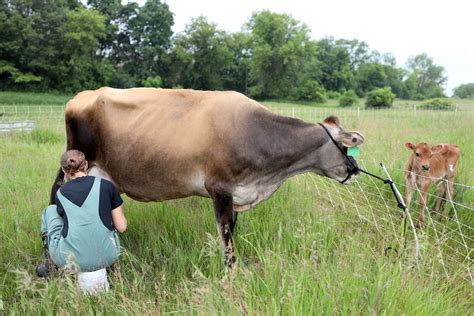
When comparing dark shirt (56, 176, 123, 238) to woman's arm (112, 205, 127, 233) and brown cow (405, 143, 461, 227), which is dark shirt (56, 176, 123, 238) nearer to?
woman's arm (112, 205, 127, 233)

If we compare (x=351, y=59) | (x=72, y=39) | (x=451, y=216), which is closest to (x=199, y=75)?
(x=72, y=39)

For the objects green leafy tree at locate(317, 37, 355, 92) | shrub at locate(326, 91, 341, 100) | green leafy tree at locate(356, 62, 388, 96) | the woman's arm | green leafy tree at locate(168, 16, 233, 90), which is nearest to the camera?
the woman's arm

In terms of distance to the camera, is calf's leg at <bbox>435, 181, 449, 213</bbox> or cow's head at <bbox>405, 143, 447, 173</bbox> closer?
calf's leg at <bbox>435, 181, 449, 213</bbox>

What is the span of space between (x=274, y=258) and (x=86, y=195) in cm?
142

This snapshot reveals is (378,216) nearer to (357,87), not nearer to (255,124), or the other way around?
(255,124)

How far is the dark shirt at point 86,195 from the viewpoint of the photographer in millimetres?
2994

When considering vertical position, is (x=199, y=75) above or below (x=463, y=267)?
above

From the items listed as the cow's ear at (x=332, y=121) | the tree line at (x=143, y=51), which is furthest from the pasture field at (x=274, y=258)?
the tree line at (x=143, y=51)

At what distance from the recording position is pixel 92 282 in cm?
304

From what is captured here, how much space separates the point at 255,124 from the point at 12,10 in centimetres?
5253

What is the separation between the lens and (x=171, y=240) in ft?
13.3

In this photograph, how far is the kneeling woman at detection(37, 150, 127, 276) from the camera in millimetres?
2951

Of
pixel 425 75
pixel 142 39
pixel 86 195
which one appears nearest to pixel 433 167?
pixel 86 195

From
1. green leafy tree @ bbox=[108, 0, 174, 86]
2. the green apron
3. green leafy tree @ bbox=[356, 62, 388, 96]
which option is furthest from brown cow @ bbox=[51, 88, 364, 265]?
green leafy tree @ bbox=[356, 62, 388, 96]
